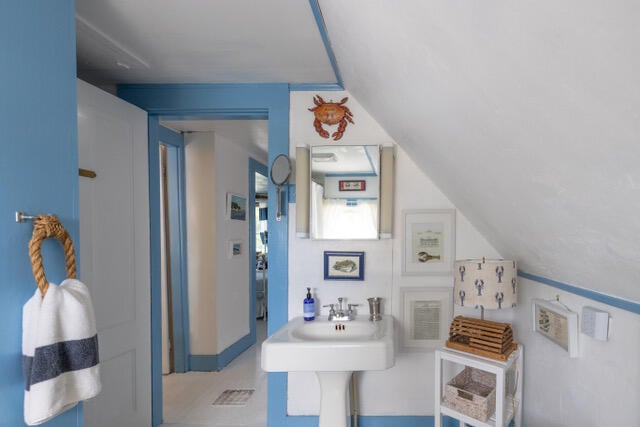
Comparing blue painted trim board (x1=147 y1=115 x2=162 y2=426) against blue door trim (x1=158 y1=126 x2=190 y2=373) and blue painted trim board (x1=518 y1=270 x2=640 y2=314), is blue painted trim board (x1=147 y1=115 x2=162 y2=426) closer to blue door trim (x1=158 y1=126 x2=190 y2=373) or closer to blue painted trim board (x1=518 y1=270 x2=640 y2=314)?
blue door trim (x1=158 y1=126 x2=190 y2=373)

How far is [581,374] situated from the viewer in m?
1.45

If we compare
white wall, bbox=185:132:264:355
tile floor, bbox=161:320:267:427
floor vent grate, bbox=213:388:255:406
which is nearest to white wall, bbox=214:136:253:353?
white wall, bbox=185:132:264:355

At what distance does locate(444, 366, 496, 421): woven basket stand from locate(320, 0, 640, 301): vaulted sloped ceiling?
2.11 feet

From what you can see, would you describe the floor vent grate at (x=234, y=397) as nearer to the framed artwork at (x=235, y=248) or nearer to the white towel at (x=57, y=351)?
the framed artwork at (x=235, y=248)

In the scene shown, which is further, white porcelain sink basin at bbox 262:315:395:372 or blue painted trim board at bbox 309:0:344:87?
white porcelain sink basin at bbox 262:315:395:372

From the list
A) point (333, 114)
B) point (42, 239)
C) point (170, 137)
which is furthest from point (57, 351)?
point (170, 137)

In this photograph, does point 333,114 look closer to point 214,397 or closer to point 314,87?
point 314,87

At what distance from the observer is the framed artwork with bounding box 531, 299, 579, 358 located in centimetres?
145

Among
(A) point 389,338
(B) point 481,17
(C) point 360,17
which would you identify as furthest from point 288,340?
(B) point 481,17

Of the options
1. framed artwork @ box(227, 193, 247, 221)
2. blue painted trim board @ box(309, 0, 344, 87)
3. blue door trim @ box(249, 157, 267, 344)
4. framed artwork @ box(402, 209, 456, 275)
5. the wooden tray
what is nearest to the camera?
blue painted trim board @ box(309, 0, 344, 87)

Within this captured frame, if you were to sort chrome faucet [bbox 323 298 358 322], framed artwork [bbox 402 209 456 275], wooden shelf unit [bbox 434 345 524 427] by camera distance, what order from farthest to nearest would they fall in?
framed artwork [bbox 402 209 456 275] < chrome faucet [bbox 323 298 358 322] < wooden shelf unit [bbox 434 345 524 427]

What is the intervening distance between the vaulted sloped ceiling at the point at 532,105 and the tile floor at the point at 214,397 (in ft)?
6.85

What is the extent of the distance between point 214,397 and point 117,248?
147 centimetres

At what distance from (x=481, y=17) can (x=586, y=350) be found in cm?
136
